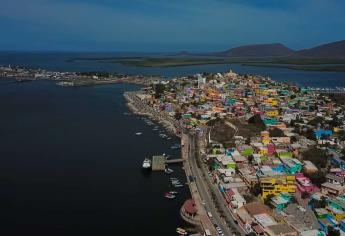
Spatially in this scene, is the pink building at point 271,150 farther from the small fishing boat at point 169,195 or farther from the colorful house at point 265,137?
the small fishing boat at point 169,195

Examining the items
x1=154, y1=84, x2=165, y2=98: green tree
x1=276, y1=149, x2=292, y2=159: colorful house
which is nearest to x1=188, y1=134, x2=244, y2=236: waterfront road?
x1=276, y1=149, x2=292, y2=159: colorful house

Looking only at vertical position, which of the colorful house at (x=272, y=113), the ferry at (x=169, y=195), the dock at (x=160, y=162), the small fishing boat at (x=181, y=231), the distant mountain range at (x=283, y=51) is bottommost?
the small fishing boat at (x=181, y=231)

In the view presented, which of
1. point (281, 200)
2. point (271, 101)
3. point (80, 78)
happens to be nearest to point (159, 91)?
point (271, 101)

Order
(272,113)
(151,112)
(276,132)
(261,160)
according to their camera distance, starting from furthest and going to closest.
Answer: (151,112) → (272,113) → (276,132) → (261,160)

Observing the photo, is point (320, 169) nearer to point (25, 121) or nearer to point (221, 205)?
point (221, 205)

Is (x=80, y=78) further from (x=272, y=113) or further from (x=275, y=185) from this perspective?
(x=275, y=185)

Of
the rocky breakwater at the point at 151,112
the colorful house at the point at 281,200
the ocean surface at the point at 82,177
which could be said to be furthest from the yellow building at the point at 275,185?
the rocky breakwater at the point at 151,112

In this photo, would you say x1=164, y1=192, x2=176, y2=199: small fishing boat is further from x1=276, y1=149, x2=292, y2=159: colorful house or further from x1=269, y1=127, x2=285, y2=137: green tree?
x1=269, y1=127, x2=285, y2=137: green tree
